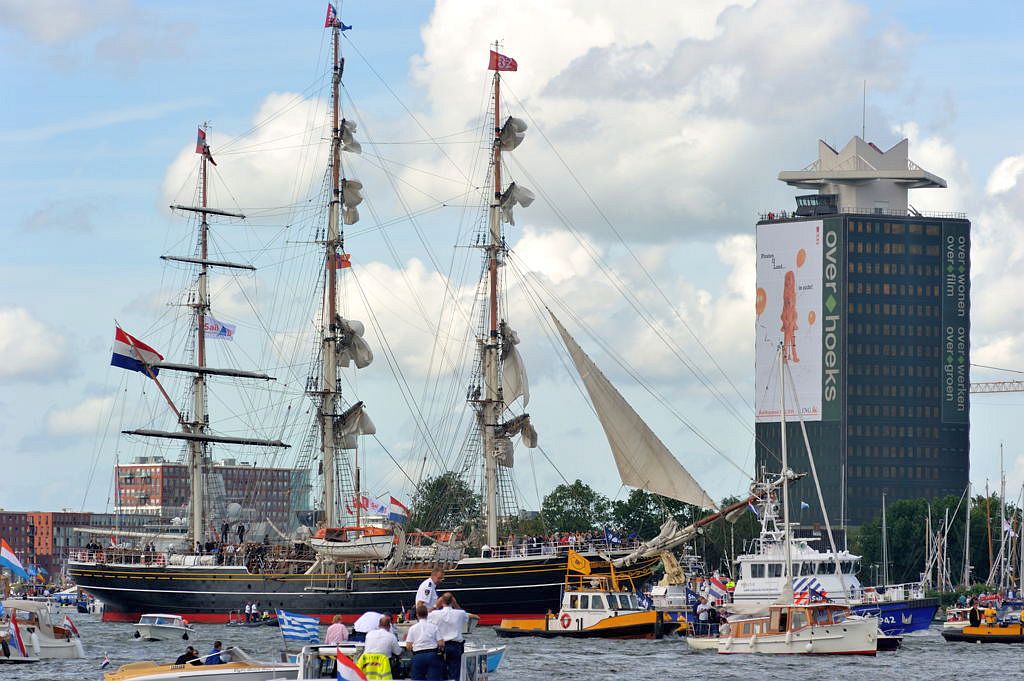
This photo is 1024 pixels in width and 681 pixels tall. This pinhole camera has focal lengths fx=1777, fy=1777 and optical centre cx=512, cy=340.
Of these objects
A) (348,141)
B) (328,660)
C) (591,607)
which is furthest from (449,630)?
(348,141)

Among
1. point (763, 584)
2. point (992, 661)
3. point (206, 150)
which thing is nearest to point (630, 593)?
point (763, 584)

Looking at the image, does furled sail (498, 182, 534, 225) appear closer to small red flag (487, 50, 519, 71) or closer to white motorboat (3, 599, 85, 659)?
small red flag (487, 50, 519, 71)

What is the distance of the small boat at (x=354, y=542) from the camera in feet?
326

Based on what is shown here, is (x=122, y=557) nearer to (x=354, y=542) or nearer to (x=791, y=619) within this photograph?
(x=354, y=542)

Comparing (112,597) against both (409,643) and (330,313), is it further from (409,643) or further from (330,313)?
(409,643)

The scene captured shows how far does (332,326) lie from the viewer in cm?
10812

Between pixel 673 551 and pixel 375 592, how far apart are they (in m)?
17.7

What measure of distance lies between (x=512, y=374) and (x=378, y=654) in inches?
2537

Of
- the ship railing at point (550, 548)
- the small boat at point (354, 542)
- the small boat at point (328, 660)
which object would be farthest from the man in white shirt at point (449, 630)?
the small boat at point (354, 542)

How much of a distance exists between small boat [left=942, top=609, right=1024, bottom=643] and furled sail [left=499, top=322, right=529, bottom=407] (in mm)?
27846

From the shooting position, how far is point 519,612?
93.6 metres

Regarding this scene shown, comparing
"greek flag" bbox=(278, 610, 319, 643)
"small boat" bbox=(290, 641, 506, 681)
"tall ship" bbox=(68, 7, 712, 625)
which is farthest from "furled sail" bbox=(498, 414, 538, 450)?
"small boat" bbox=(290, 641, 506, 681)

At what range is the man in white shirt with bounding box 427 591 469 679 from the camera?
37062 millimetres

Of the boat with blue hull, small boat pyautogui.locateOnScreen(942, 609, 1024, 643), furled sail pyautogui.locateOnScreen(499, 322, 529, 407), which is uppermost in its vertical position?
furled sail pyautogui.locateOnScreen(499, 322, 529, 407)
